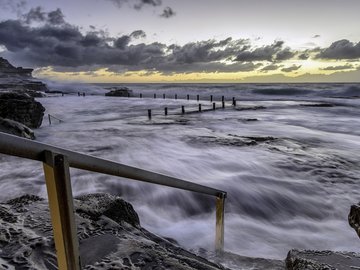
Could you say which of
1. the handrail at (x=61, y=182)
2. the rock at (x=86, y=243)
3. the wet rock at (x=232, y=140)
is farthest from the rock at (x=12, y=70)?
the handrail at (x=61, y=182)

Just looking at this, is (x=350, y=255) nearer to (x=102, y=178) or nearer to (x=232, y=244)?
(x=232, y=244)

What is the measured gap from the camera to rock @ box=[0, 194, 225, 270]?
2.31m

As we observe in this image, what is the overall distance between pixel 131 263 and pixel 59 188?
1275 mm

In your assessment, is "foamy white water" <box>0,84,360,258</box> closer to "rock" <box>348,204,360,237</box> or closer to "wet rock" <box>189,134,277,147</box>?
"wet rock" <box>189,134,277,147</box>

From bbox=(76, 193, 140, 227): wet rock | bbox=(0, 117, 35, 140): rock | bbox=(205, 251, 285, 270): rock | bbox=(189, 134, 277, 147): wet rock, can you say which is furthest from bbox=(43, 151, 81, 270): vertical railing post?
bbox=(189, 134, 277, 147): wet rock

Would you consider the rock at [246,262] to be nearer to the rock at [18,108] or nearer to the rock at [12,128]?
the rock at [12,128]

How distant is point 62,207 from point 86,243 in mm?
1413

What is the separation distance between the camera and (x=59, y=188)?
1.35 metres

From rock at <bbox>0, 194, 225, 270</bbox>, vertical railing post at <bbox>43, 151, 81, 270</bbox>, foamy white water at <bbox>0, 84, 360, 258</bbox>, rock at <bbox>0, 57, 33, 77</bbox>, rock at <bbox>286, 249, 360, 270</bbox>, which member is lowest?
foamy white water at <bbox>0, 84, 360, 258</bbox>

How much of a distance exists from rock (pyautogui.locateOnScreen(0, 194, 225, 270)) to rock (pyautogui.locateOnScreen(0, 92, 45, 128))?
12.7 metres

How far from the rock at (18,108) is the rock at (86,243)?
1267cm

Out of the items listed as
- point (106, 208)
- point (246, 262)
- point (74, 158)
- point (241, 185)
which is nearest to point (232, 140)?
point (241, 185)

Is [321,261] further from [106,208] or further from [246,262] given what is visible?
[106,208]

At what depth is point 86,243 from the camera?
8.59 feet
